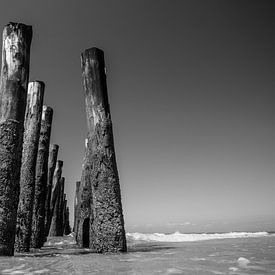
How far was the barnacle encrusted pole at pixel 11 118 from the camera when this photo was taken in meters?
4.66

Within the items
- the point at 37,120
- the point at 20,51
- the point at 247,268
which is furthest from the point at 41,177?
the point at 247,268

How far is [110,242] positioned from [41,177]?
4.49 metres

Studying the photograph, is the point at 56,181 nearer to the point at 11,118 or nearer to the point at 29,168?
the point at 29,168

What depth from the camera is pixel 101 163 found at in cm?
556

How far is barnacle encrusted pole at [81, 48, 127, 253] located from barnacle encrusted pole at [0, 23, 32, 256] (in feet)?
3.81

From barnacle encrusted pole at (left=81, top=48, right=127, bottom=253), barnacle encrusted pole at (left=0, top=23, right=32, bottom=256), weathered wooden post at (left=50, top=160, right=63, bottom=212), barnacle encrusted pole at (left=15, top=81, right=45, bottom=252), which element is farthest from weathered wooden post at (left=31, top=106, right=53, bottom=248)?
weathered wooden post at (left=50, top=160, right=63, bottom=212)

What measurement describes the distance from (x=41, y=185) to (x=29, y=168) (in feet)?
5.27

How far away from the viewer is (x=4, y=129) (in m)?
5.01

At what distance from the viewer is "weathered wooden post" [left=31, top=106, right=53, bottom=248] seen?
8.56 metres

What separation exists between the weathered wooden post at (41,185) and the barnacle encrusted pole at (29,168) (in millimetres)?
1471

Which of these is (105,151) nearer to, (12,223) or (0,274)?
(12,223)

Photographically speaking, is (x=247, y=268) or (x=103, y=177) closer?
(x=247, y=268)

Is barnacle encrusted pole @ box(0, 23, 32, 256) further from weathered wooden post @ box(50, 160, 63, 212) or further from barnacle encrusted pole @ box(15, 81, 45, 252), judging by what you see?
weathered wooden post @ box(50, 160, 63, 212)

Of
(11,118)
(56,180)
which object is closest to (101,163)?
(11,118)
